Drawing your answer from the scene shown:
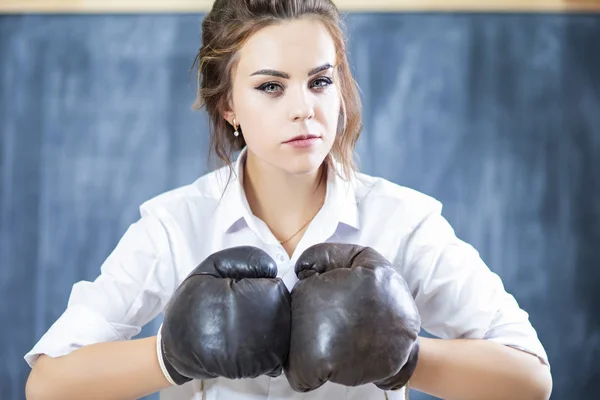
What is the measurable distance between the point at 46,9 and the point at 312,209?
140 centimetres

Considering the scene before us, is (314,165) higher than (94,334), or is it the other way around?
(314,165)

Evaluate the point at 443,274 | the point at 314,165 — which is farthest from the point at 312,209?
the point at 443,274

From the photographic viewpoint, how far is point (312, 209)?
Result: 1471 millimetres

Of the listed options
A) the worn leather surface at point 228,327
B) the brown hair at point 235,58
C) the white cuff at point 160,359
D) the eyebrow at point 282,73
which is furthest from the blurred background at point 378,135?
the worn leather surface at point 228,327

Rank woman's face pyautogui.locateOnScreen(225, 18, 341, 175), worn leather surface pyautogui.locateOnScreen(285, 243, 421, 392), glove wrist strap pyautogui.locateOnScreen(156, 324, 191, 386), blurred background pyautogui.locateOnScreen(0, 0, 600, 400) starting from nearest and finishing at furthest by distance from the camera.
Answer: worn leather surface pyautogui.locateOnScreen(285, 243, 421, 392), glove wrist strap pyautogui.locateOnScreen(156, 324, 191, 386), woman's face pyautogui.locateOnScreen(225, 18, 341, 175), blurred background pyautogui.locateOnScreen(0, 0, 600, 400)

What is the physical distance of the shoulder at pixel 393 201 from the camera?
4.65 feet

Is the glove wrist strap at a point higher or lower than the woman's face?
lower

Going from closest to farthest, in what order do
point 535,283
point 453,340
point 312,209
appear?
point 453,340 → point 312,209 → point 535,283

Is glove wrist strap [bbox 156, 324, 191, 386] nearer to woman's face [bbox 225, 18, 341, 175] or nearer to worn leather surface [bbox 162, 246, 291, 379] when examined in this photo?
worn leather surface [bbox 162, 246, 291, 379]

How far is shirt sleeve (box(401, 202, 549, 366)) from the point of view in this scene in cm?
129

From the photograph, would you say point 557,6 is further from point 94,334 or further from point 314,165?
point 94,334

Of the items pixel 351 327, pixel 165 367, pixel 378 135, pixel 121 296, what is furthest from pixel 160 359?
pixel 378 135

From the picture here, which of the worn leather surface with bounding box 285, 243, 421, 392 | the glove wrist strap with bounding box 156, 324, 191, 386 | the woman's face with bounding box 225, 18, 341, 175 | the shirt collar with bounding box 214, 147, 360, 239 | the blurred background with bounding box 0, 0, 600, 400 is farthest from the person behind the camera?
the blurred background with bounding box 0, 0, 600, 400

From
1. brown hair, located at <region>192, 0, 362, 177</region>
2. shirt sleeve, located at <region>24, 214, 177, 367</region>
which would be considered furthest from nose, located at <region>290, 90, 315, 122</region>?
shirt sleeve, located at <region>24, 214, 177, 367</region>
